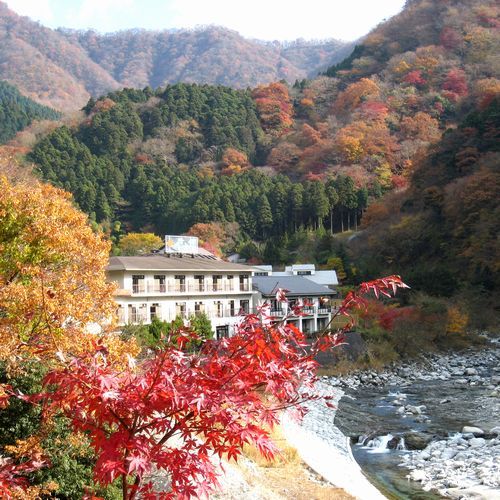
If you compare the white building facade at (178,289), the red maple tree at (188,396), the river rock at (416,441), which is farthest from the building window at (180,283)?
the red maple tree at (188,396)

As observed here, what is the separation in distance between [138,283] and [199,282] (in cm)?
421

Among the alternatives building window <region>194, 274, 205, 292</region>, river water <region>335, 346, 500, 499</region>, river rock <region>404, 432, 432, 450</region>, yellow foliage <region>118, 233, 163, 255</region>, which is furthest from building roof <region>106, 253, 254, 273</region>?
river rock <region>404, 432, 432, 450</region>

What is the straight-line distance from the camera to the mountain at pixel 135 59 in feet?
375

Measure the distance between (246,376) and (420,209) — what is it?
44072mm

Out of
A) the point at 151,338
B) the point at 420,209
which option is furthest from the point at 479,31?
the point at 151,338

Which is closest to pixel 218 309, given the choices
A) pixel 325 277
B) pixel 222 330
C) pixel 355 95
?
pixel 222 330

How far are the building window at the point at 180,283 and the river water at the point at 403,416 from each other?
1002 centimetres

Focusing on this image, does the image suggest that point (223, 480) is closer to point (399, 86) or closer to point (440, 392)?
point (440, 392)

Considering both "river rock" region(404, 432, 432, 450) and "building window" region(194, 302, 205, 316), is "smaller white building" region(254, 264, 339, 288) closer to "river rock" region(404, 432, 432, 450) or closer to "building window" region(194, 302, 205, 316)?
"building window" region(194, 302, 205, 316)

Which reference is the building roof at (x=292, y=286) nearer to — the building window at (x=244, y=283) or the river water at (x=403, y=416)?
the building window at (x=244, y=283)

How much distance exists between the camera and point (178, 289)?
27797 millimetres

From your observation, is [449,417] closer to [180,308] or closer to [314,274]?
[180,308]

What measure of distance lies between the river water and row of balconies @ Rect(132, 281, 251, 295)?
9950 mm

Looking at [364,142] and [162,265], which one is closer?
[162,265]
